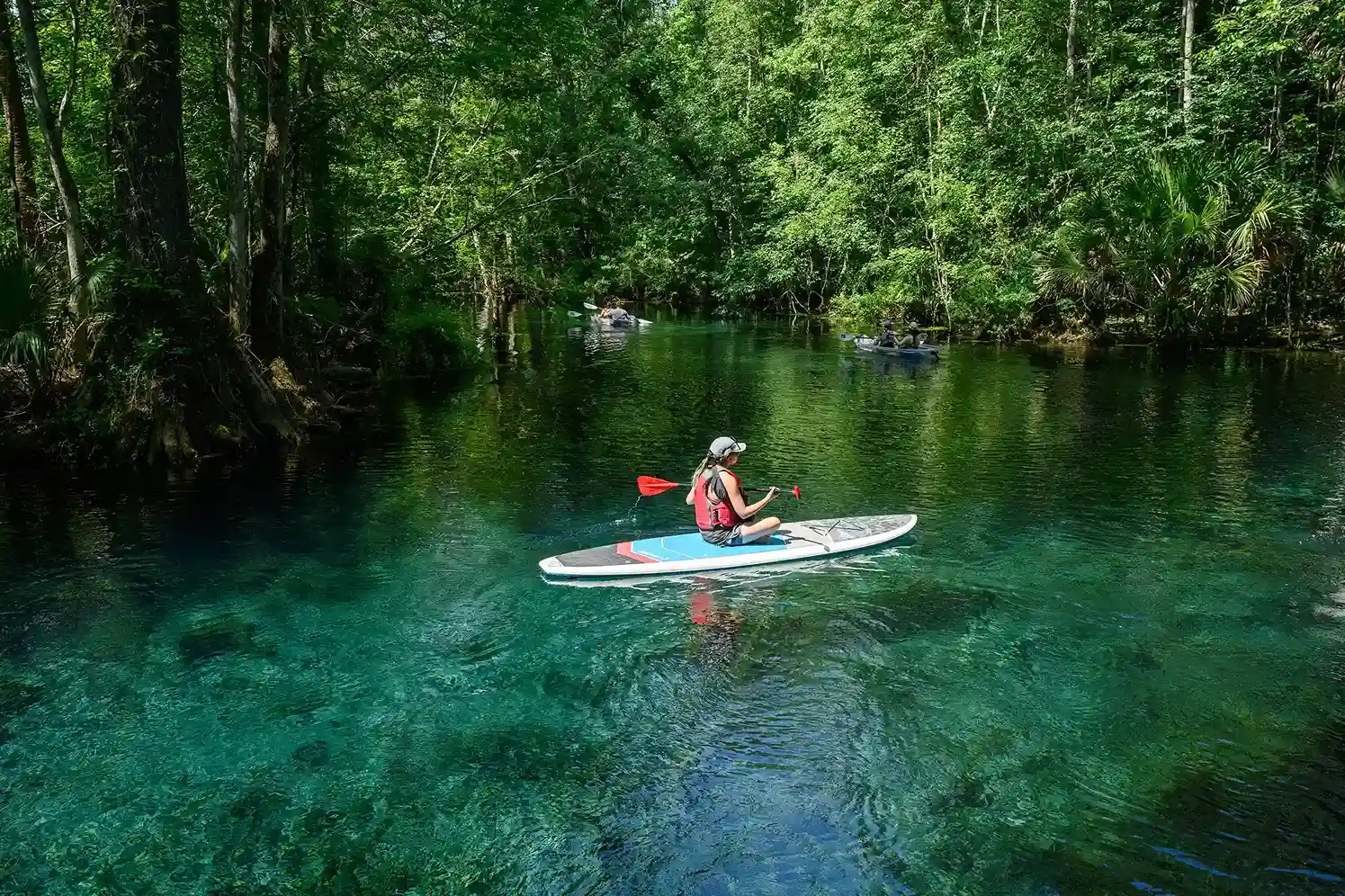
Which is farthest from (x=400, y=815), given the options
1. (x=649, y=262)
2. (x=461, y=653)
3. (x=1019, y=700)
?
(x=649, y=262)

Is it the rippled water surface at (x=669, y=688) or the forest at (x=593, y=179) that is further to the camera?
the forest at (x=593, y=179)

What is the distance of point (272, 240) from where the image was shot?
695 inches

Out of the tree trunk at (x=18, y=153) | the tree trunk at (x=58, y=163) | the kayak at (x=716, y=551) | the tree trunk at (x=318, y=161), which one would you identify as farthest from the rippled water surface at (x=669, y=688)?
the tree trunk at (x=318, y=161)

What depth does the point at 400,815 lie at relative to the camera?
6195mm

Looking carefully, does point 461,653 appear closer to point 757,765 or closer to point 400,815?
point 400,815

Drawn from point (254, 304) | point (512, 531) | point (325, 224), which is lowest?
point (512, 531)

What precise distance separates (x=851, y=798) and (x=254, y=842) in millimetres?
3623

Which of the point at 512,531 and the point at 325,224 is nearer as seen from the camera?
the point at 512,531

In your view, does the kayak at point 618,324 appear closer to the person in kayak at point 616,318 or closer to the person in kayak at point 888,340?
the person in kayak at point 616,318

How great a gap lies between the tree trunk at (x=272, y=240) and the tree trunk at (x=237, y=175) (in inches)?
27.4

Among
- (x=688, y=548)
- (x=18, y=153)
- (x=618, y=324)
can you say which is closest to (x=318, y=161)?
(x=18, y=153)

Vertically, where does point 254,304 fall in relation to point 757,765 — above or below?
above

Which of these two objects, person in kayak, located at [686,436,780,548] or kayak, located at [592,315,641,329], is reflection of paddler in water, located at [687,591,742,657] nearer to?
person in kayak, located at [686,436,780,548]

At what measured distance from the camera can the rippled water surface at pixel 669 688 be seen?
580cm
